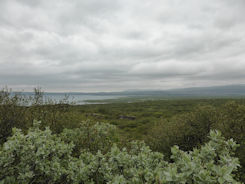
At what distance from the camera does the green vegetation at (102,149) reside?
14.0 feet

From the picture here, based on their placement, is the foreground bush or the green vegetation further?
the foreground bush

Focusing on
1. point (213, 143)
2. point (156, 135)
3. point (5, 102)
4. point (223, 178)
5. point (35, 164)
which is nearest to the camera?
point (223, 178)

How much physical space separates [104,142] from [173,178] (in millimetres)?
8655

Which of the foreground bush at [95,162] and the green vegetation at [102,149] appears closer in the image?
the green vegetation at [102,149]

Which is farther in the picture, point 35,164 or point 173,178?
point 35,164

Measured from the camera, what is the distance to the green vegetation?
4.28 meters

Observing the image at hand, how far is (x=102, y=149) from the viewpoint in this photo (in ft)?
32.5

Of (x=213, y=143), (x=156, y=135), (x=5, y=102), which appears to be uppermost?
(x=5, y=102)

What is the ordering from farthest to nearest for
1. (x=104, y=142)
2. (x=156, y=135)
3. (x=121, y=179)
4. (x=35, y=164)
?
1. (x=156, y=135)
2. (x=104, y=142)
3. (x=35, y=164)
4. (x=121, y=179)

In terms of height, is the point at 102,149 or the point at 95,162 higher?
the point at 95,162

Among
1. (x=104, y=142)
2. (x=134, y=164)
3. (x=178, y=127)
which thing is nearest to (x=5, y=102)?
(x=104, y=142)

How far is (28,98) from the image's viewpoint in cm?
1698

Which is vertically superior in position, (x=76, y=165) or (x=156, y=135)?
(x=76, y=165)

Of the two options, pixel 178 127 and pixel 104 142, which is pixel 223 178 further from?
pixel 178 127
